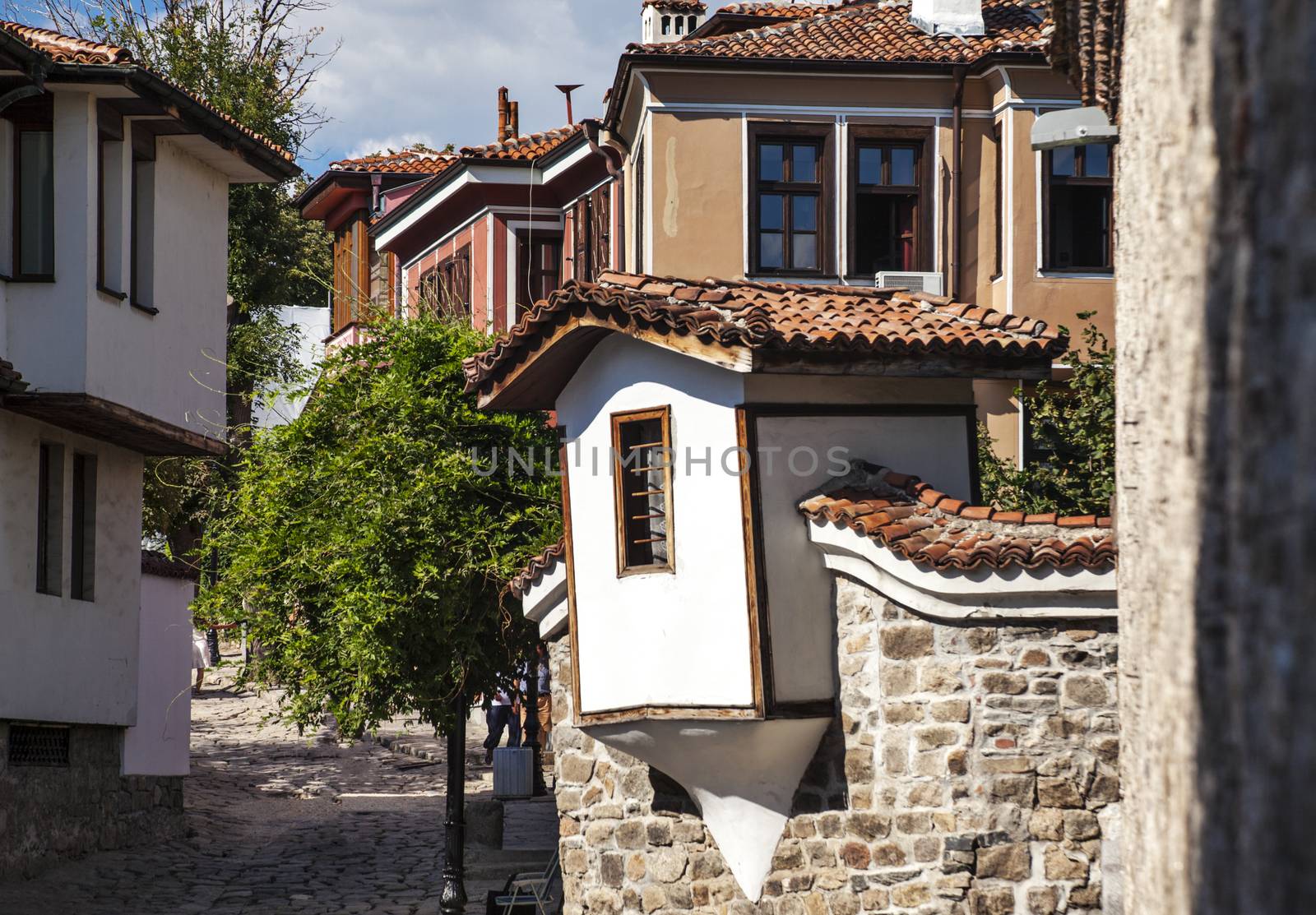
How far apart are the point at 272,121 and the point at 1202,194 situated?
29099 millimetres

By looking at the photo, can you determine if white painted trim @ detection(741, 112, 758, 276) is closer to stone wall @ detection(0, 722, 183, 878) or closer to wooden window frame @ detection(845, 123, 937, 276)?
wooden window frame @ detection(845, 123, 937, 276)

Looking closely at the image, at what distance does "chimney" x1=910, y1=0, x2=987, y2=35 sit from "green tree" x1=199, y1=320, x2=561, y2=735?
6.39 metres

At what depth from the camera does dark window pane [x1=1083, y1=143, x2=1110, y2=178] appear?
1752 cm

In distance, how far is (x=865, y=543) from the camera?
1041 centimetres

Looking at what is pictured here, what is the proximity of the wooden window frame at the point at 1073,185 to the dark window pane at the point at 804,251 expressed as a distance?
2.26m

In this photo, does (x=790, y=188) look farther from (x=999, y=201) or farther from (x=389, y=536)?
(x=389, y=536)

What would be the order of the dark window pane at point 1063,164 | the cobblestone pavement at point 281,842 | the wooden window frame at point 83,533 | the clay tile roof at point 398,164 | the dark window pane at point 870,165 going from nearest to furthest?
the cobblestone pavement at point 281,842
the dark window pane at point 1063,164
the wooden window frame at point 83,533
the dark window pane at point 870,165
the clay tile roof at point 398,164

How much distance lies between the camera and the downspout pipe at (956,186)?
1766 cm

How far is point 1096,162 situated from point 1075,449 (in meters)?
4.67

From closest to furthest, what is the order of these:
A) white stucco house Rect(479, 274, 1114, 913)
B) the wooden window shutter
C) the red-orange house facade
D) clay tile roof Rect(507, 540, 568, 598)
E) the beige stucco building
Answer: white stucco house Rect(479, 274, 1114, 913), clay tile roof Rect(507, 540, 568, 598), the beige stucco building, the wooden window shutter, the red-orange house facade

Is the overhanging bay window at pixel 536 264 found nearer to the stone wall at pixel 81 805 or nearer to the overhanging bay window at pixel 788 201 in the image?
the overhanging bay window at pixel 788 201

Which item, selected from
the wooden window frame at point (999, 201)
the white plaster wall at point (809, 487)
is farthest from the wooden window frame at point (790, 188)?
the white plaster wall at point (809, 487)

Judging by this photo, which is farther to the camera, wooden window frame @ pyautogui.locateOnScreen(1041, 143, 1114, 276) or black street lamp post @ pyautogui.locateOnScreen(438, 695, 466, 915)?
wooden window frame @ pyautogui.locateOnScreen(1041, 143, 1114, 276)

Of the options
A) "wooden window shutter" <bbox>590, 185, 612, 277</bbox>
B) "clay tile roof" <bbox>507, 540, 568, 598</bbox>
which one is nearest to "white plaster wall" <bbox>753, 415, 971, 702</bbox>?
"clay tile roof" <bbox>507, 540, 568, 598</bbox>
